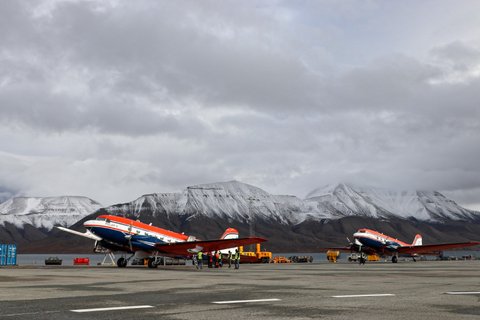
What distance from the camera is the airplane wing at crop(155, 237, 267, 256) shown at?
6069cm

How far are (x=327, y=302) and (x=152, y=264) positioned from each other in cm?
4422

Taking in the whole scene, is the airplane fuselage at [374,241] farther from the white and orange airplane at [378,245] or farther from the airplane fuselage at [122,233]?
the airplane fuselage at [122,233]

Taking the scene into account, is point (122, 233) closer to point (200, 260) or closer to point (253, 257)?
point (200, 260)

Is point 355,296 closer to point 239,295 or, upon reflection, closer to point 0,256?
point 239,295

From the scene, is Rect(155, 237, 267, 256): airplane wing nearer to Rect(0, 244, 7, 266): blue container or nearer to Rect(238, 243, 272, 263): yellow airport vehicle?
Rect(0, 244, 7, 266): blue container

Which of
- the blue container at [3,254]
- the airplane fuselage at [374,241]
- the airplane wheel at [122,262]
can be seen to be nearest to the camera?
the airplane wheel at [122,262]

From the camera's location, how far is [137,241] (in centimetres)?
6016

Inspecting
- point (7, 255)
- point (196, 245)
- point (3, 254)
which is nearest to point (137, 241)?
point (196, 245)

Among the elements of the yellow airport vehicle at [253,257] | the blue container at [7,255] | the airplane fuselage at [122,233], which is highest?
the airplane fuselage at [122,233]

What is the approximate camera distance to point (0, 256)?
64.9 m

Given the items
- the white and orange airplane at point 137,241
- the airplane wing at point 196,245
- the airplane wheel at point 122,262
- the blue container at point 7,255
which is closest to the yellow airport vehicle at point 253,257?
the airplane wing at point 196,245

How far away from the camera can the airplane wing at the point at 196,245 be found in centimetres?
6069

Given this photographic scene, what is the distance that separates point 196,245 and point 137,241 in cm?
655

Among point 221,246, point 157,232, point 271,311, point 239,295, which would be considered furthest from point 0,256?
point 271,311
